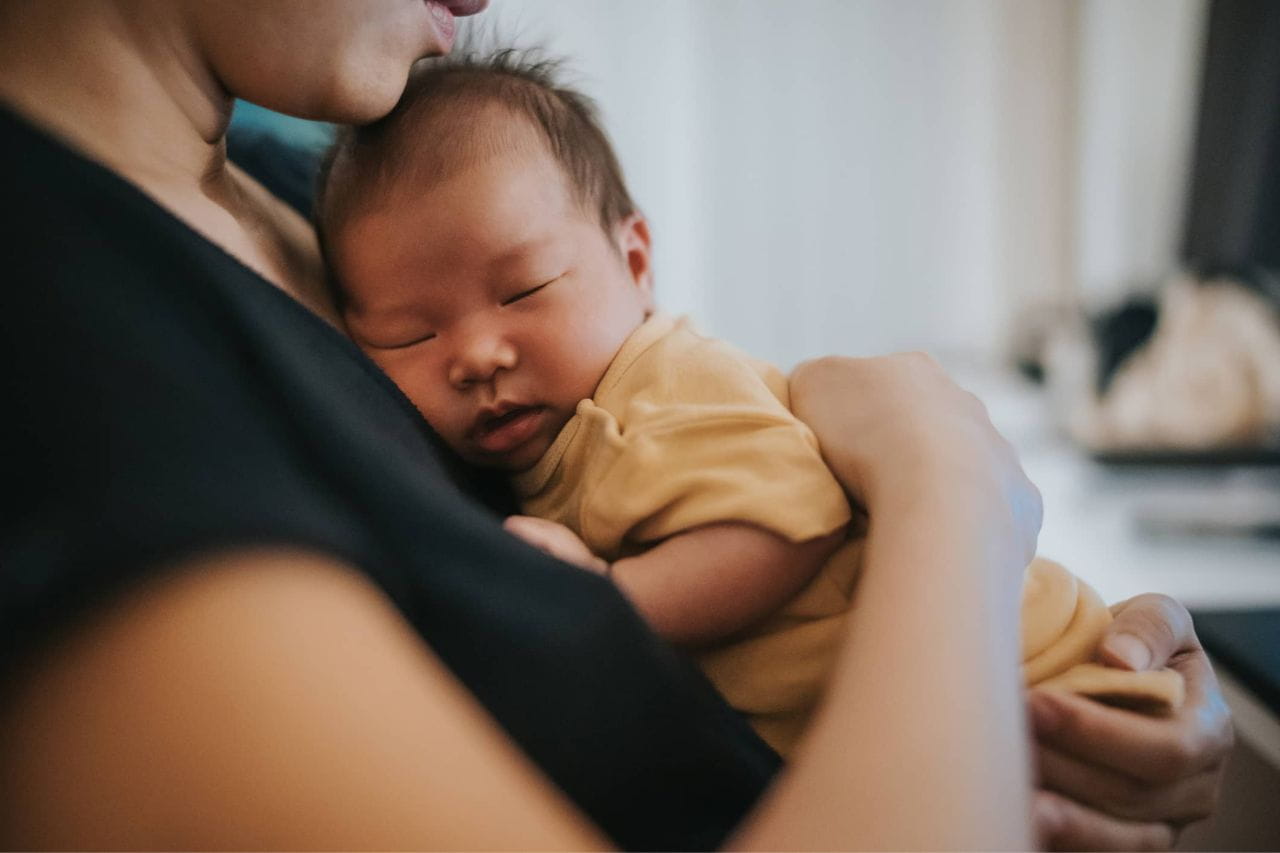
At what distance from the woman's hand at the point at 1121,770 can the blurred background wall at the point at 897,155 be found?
9.47ft

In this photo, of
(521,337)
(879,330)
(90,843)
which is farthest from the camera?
(879,330)

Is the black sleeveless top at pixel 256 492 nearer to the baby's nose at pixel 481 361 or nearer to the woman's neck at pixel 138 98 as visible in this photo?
the woman's neck at pixel 138 98

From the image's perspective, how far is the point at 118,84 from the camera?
57 cm

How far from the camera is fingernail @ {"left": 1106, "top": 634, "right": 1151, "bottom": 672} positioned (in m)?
0.63

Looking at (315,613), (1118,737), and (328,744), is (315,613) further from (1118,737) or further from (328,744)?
(1118,737)

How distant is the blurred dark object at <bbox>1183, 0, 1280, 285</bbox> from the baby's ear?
3.01 meters

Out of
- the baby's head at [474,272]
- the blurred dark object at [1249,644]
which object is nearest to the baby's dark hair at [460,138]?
the baby's head at [474,272]

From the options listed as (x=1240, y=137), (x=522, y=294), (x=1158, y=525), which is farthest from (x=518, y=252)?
(x=1240, y=137)

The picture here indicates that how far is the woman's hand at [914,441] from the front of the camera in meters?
0.57

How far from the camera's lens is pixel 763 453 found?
62 cm

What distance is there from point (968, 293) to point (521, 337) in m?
3.26

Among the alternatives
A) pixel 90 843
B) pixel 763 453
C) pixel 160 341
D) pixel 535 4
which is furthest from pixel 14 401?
pixel 535 4

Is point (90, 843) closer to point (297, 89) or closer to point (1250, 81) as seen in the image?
point (297, 89)

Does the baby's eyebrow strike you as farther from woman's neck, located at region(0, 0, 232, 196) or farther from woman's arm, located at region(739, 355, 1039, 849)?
woman's arm, located at region(739, 355, 1039, 849)
